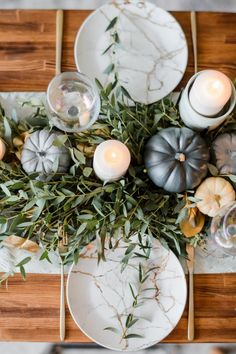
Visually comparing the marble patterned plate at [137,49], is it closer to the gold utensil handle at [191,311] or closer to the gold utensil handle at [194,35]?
the gold utensil handle at [194,35]

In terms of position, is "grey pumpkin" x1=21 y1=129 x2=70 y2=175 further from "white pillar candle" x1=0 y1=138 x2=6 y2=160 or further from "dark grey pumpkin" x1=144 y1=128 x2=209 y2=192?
"dark grey pumpkin" x1=144 y1=128 x2=209 y2=192

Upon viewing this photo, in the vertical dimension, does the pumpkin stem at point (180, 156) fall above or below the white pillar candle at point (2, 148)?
above

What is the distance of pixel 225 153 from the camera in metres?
0.80

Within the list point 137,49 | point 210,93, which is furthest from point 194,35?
point 210,93

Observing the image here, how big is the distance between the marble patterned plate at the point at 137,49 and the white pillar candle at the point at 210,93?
13cm

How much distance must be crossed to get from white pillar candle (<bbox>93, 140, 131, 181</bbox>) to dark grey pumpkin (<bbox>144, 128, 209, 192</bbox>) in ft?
0.20

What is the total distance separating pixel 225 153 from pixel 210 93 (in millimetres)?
126

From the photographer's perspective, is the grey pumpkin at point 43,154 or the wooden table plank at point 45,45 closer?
the grey pumpkin at point 43,154

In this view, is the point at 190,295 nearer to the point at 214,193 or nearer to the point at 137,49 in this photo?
the point at 214,193

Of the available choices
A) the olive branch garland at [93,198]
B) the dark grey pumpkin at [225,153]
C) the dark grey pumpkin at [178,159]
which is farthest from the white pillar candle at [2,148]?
the dark grey pumpkin at [225,153]

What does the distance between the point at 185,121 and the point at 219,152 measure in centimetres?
8

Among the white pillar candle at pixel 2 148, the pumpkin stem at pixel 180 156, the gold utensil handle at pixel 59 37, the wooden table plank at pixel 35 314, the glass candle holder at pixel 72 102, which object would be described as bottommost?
the wooden table plank at pixel 35 314

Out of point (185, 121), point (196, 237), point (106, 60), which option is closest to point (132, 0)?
point (106, 60)

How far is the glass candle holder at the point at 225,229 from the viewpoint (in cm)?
77
